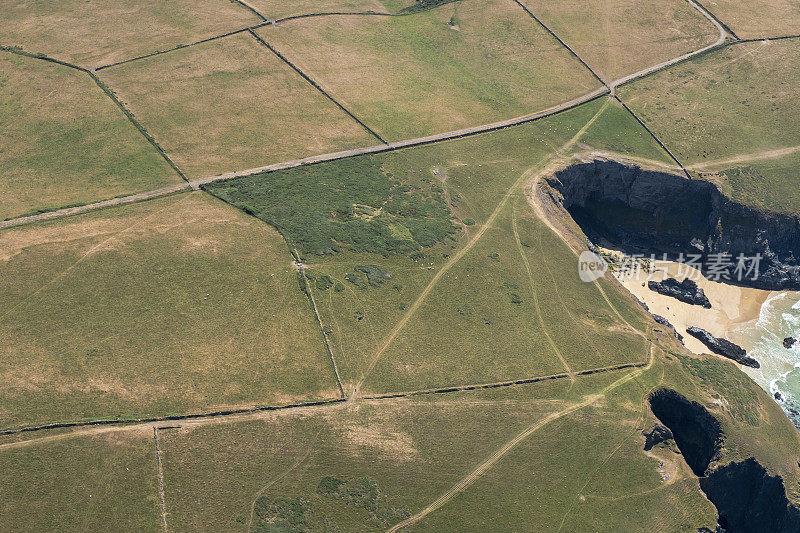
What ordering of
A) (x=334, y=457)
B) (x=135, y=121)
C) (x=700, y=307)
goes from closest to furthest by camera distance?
(x=334, y=457)
(x=700, y=307)
(x=135, y=121)

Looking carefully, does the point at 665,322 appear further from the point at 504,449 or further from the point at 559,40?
the point at 559,40

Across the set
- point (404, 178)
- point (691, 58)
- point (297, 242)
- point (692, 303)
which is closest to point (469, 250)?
point (404, 178)

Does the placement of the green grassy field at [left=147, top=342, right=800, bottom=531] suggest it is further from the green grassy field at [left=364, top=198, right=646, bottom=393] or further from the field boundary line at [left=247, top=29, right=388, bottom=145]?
the field boundary line at [left=247, top=29, right=388, bottom=145]

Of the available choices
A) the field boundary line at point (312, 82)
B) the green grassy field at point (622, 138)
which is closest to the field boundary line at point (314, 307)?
the field boundary line at point (312, 82)

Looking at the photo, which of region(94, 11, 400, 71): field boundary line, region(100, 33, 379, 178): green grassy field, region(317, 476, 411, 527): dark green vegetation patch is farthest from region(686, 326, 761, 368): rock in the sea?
region(94, 11, 400, 71): field boundary line

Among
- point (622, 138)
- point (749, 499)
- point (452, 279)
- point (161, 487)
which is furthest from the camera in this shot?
point (622, 138)

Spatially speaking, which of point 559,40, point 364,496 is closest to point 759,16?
point 559,40
